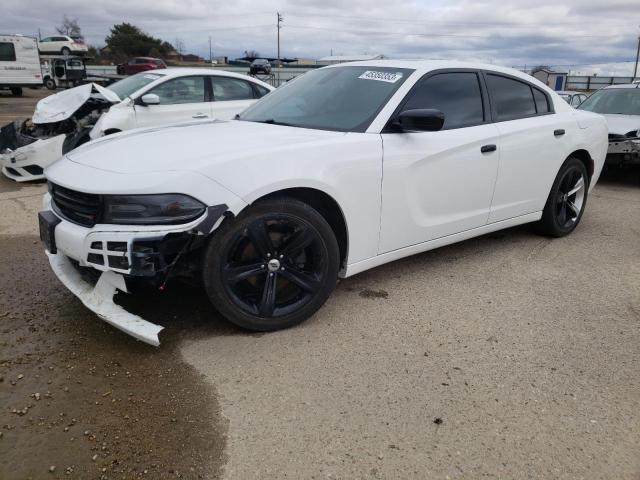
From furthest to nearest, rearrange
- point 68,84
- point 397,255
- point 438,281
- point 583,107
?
point 68,84 → point 583,107 → point 438,281 → point 397,255

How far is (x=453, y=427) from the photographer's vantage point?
2406mm

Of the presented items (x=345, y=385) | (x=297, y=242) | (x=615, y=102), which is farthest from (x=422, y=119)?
(x=615, y=102)

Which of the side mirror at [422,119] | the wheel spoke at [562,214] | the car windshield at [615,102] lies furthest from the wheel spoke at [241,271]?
the car windshield at [615,102]

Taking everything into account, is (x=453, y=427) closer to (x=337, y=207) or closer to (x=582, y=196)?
(x=337, y=207)

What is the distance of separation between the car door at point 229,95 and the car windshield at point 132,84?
2.86 feet

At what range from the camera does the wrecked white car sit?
23.3 ft

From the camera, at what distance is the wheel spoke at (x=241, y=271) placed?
2.95 meters

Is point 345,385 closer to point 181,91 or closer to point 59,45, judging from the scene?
point 181,91

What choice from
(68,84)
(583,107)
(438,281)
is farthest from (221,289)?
(68,84)

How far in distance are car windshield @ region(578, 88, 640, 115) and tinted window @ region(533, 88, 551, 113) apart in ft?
15.7

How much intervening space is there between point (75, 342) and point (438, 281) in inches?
99.1

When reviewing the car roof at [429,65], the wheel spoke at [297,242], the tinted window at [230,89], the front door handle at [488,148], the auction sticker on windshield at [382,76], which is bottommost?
the wheel spoke at [297,242]

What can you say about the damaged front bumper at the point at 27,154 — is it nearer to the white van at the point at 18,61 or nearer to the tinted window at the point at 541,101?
the tinted window at the point at 541,101

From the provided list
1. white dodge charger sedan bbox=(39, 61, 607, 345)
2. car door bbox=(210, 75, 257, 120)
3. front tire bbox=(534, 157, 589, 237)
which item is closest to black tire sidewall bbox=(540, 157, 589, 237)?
front tire bbox=(534, 157, 589, 237)
